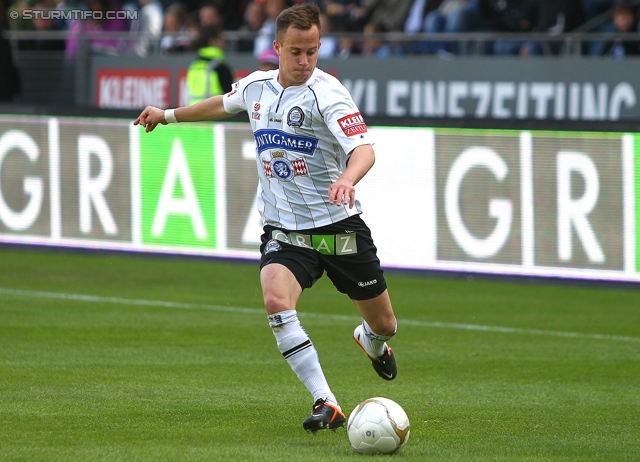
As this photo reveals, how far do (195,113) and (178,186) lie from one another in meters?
6.87

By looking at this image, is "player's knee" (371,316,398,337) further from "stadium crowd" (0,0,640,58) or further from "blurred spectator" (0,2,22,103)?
"blurred spectator" (0,2,22,103)

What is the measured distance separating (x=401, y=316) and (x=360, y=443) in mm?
4978

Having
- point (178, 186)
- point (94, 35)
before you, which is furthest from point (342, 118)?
point (94, 35)

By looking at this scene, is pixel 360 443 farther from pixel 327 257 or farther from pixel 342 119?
pixel 342 119

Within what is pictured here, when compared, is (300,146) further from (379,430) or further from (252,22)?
(252,22)

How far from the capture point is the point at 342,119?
19.9ft

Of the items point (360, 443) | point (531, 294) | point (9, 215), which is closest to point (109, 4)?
point (9, 215)

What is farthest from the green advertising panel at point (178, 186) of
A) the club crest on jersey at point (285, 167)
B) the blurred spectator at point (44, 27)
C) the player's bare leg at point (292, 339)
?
the player's bare leg at point (292, 339)

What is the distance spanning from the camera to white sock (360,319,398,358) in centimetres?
697

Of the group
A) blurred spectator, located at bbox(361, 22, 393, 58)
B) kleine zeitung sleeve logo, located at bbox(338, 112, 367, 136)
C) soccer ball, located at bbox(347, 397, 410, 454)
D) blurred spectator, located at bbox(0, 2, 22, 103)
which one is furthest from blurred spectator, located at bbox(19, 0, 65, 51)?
soccer ball, located at bbox(347, 397, 410, 454)

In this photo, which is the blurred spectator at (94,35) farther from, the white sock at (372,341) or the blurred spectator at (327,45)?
the white sock at (372,341)

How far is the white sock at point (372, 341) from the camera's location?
6.97m

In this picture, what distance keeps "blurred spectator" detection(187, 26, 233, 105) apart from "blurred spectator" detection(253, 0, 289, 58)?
233 centimetres

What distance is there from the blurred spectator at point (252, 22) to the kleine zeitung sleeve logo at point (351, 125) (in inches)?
475
